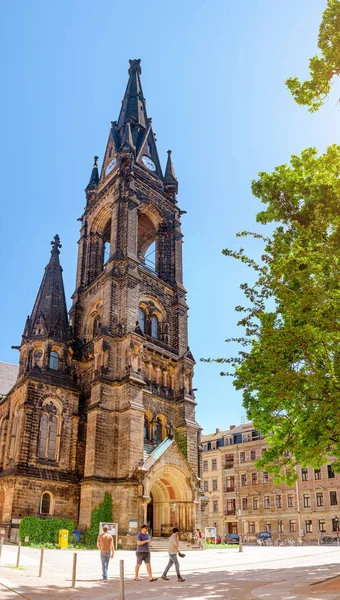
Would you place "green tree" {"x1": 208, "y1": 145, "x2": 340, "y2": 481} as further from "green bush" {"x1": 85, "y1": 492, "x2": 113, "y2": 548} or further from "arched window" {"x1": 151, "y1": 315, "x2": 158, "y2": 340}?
"arched window" {"x1": 151, "y1": 315, "x2": 158, "y2": 340}

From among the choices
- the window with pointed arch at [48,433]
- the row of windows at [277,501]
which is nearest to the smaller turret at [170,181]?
the window with pointed arch at [48,433]

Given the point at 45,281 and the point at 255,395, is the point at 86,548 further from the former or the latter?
the point at 45,281

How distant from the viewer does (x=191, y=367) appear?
38.3 meters

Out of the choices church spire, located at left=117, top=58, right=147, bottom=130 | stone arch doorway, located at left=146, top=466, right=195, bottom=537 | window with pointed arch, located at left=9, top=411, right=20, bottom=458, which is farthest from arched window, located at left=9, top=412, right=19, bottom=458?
church spire, located at left=117, top=58, right=147, bottom=130

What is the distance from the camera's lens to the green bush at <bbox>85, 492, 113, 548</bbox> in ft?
89.9

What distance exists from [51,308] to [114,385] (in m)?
8.52

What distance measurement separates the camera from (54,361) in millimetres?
35031

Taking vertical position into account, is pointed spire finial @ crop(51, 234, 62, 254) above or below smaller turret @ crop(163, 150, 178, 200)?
below

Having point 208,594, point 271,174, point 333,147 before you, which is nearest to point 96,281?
point 271,174

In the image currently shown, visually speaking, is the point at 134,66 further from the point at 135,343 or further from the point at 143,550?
the point at 143,550

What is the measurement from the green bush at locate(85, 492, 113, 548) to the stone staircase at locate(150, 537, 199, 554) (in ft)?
9.62

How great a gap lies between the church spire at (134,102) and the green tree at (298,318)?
35.9 m

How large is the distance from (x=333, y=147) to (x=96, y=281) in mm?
27128

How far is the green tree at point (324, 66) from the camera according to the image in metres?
11.5
